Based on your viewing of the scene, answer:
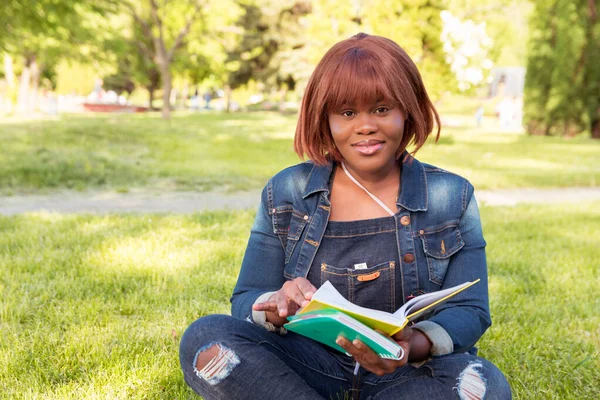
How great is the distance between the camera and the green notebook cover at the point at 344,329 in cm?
146

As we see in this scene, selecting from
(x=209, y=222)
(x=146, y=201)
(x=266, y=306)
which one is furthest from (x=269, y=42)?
(x=266, y=306)

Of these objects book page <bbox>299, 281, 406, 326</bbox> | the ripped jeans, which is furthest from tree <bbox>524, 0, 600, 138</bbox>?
book page <bbox>299, 281, 406, 326</bbox>

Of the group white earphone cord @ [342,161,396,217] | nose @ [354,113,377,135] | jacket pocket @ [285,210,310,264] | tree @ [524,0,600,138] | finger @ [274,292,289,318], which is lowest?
finger @ [274,292,289,318]

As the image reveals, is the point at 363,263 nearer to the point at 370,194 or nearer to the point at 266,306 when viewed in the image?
the point at 370,194

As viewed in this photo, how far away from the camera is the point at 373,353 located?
1579 millimetres

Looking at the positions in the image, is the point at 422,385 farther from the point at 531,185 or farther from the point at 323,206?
the point at 531,185

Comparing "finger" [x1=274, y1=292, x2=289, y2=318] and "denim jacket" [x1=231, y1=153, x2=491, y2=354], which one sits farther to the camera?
"denim jacket" [x1=231, y1=153, x2=491, y2=354]

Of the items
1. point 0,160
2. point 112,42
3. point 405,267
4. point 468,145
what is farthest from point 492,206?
point 112,42

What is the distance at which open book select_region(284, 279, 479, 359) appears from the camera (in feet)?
4.78

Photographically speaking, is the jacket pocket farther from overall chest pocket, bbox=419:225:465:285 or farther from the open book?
the open book

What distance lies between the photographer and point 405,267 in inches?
80.5

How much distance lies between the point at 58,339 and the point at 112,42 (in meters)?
14.9

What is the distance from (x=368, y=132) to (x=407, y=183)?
0.90ft

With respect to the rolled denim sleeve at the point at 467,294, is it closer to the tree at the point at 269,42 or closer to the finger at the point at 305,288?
the finger at the point at 305,288
